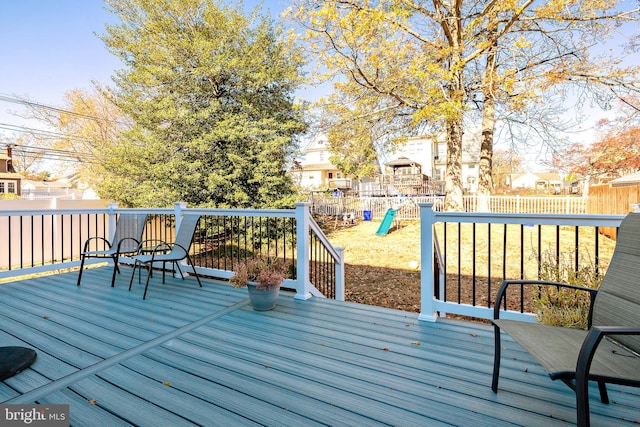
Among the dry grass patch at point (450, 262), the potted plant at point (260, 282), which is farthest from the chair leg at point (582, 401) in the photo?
the dry grass patch at point (450, 262)

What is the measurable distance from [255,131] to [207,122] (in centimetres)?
158

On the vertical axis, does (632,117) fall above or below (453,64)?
below

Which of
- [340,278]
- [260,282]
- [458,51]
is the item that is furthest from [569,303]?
[458,51]

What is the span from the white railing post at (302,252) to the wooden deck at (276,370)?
31cm

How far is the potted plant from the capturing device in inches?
123

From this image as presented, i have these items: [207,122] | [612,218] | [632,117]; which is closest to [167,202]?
[207,122]

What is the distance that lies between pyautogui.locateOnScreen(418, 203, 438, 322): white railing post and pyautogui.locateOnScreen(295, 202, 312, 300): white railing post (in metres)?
1.24

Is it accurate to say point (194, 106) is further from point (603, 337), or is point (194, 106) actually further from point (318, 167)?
point (318, 167)

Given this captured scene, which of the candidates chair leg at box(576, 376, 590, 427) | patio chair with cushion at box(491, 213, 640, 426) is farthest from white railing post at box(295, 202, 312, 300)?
chair leg at box(576, 376, 590, 427)

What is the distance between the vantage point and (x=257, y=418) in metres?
1.57

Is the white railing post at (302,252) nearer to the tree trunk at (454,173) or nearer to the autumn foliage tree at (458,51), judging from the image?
the autumn foliage tree at (458,51)

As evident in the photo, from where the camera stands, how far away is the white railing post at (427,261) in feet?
9.13

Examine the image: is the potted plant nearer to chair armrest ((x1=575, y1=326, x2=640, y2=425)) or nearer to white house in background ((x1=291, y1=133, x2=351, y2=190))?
chair armrest ((x1=575, y1=326, x2=640, y2=425))

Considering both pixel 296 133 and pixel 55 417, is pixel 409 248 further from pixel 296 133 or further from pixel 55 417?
pixel 55 417
